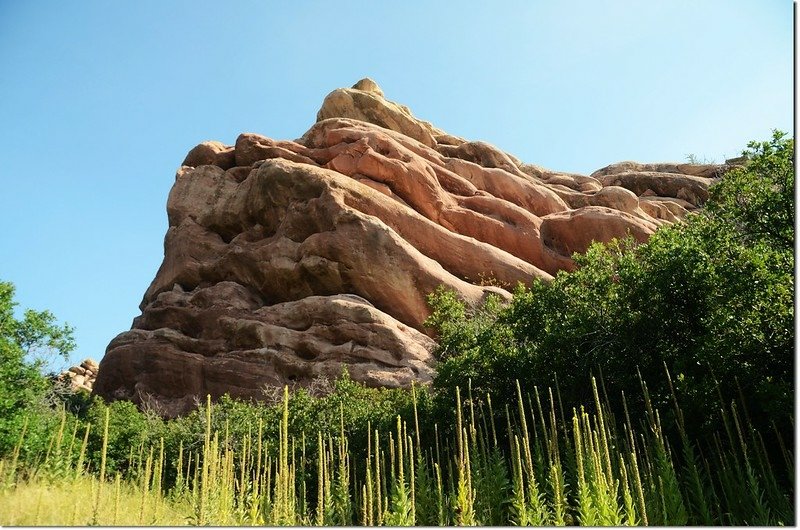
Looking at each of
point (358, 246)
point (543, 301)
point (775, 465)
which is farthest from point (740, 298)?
point (358, 246)

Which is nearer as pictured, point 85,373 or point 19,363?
point 19,363

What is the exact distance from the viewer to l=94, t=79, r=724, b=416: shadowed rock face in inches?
1077

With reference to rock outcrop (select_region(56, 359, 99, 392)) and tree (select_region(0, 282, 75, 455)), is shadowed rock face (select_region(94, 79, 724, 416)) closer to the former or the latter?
tree (select_region(0, 282, 75, 455))

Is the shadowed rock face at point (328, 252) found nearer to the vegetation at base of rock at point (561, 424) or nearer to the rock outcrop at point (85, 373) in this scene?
the vegetation at base of rock at point (561, 424)

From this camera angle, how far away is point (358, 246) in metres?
30.4

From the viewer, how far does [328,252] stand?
30656mm

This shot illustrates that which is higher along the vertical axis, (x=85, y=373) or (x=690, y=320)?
(x=85, y=373)

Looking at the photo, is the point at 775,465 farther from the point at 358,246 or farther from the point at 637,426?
the point at 358,246

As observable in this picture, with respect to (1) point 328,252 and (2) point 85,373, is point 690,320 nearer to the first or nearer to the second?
(1) point 328,252

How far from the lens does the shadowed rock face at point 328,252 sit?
2736 centimetres

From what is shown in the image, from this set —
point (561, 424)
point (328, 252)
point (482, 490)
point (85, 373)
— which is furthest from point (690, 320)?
point (85, 373)

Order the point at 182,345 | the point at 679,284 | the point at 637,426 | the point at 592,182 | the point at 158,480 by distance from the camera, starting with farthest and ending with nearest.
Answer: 1. the point at 592,182
2. the point at 182,345
3. the point at 679,284
4. the point at 637,426
5. the point at 158,480

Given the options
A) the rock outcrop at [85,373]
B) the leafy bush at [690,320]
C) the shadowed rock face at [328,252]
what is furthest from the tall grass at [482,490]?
the rock outcrop at [85,373]

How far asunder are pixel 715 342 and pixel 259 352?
64.1 ft
